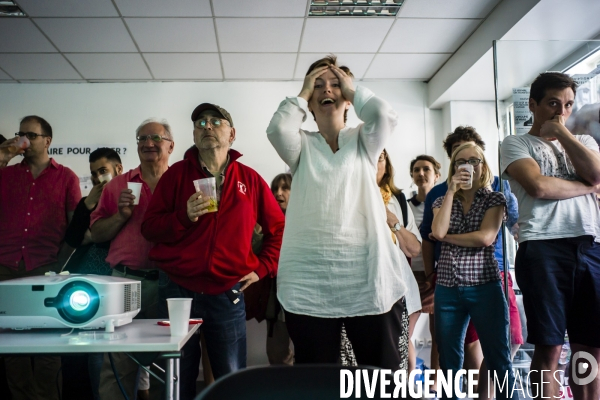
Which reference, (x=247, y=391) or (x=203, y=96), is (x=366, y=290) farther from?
(x=203, y=96)

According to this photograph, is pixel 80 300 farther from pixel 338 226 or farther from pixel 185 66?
pixel 185 66

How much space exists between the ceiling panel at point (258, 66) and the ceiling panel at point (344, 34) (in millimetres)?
289

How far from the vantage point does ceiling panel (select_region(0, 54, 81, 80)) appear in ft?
13.3

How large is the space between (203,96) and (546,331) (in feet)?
12.6

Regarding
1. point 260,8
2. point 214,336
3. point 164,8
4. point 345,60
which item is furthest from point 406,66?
point 214,336

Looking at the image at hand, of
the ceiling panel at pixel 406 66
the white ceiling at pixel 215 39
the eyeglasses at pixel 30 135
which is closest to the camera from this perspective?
the eyeglasses at pixel 30 135

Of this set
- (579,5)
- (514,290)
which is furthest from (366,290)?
(579,5)

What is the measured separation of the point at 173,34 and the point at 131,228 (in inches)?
84.7

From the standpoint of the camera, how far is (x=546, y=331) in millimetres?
1619

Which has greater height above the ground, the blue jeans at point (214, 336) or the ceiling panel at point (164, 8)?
the ceiling panel at point (164, 8)

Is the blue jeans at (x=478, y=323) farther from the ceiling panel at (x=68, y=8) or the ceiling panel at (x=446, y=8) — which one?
the ceiling panel at (x=68, y=8)

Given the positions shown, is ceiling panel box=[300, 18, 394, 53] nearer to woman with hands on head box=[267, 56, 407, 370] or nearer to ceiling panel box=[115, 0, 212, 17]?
ceiling panel box=[115, 0, 212, 17]

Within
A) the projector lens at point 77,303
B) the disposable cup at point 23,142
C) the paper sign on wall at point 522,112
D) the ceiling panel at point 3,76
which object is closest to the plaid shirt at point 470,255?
the paper sign on wall at point 522,112

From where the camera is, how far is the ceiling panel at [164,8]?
3.21 meters
